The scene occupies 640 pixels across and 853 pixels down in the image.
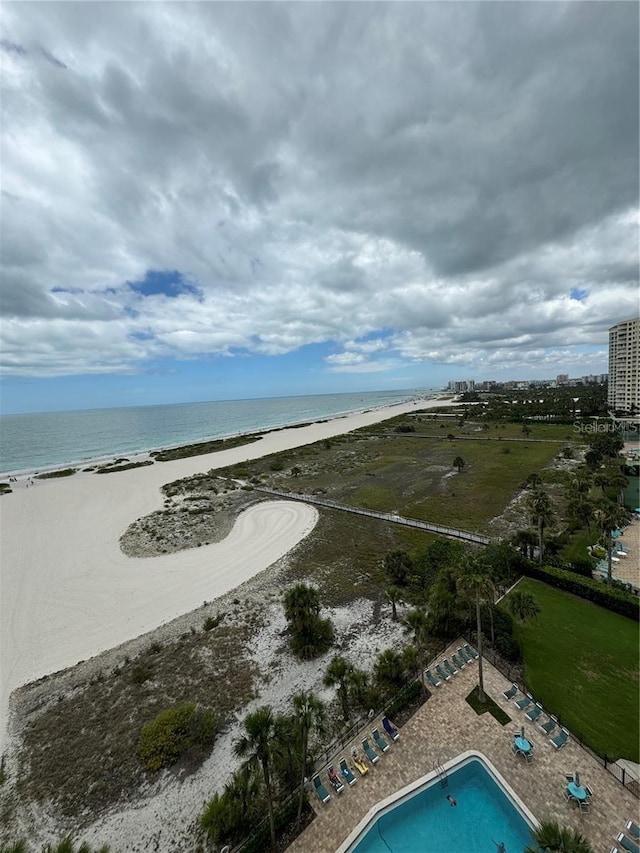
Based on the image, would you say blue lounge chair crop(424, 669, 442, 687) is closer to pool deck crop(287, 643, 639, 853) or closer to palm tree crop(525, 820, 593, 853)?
pool deck crop(287, 643, 639, 853)

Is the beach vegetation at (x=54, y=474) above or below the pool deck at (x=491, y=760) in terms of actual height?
above

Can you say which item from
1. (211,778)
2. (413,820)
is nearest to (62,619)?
(211,778)

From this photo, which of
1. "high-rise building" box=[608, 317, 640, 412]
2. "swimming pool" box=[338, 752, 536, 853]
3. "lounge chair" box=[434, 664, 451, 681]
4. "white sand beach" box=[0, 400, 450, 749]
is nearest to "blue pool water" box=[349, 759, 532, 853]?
"swimming pool" box=[338, 752, 536, 853]

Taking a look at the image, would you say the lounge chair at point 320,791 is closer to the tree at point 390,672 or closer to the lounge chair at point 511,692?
the tree at point 390,672

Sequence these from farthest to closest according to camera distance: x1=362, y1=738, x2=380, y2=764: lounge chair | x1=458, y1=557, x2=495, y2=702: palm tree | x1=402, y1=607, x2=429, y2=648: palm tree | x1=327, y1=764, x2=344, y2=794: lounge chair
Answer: x1=402, y1=607, x2=429, y2=648: palm tree < x1=458, y1=557, x2=495, y2=702: palm tree < x1=362, y1=738, x2=380, y2=764: lounge chair < x1=327, y1=764, x2=344, y2=794: lounge chair

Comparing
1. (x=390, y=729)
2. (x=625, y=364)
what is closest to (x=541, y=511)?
(x=390, y=729)

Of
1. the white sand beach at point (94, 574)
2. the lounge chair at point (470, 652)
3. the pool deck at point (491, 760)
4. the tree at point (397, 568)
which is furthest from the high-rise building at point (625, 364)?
the pool deck at point (491, 760)
